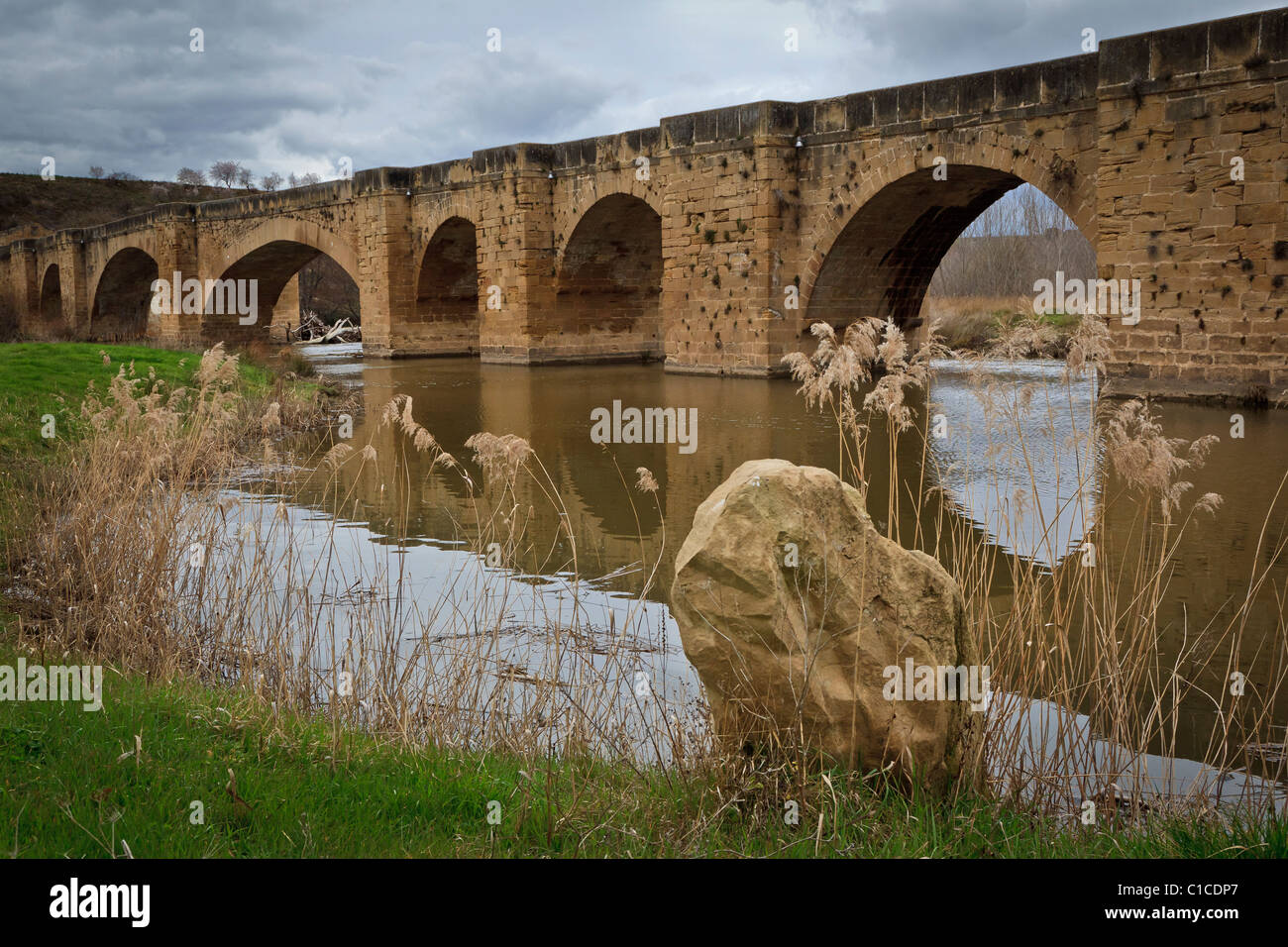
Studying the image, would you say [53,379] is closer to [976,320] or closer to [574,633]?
[574,633]

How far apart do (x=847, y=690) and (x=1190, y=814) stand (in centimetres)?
91

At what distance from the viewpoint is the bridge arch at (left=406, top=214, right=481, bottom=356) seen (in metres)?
25.8

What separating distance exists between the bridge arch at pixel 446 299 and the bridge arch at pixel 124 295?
14.6 metres

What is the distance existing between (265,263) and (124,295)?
10.2m

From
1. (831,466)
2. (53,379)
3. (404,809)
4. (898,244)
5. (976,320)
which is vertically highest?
(898,244)

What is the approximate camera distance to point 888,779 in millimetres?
3281

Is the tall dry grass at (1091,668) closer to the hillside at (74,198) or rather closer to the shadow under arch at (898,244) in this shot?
the shadow under arch at (898,244)

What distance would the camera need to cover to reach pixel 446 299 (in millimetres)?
26750

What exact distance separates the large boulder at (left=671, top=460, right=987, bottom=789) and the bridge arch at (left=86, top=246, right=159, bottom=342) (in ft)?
122

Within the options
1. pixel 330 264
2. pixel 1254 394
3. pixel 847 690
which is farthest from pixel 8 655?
pixel 330 264

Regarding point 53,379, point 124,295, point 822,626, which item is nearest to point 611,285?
point 53,379

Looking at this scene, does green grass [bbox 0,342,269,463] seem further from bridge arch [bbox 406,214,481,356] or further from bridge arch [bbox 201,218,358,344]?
bridge arch [bbox 201,218,358,344]

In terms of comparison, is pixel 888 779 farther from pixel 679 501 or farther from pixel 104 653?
pixel 679 501

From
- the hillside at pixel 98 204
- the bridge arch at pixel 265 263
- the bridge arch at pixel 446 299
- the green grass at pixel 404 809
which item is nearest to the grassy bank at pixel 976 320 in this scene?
the bridge arch at pixel 446 299
